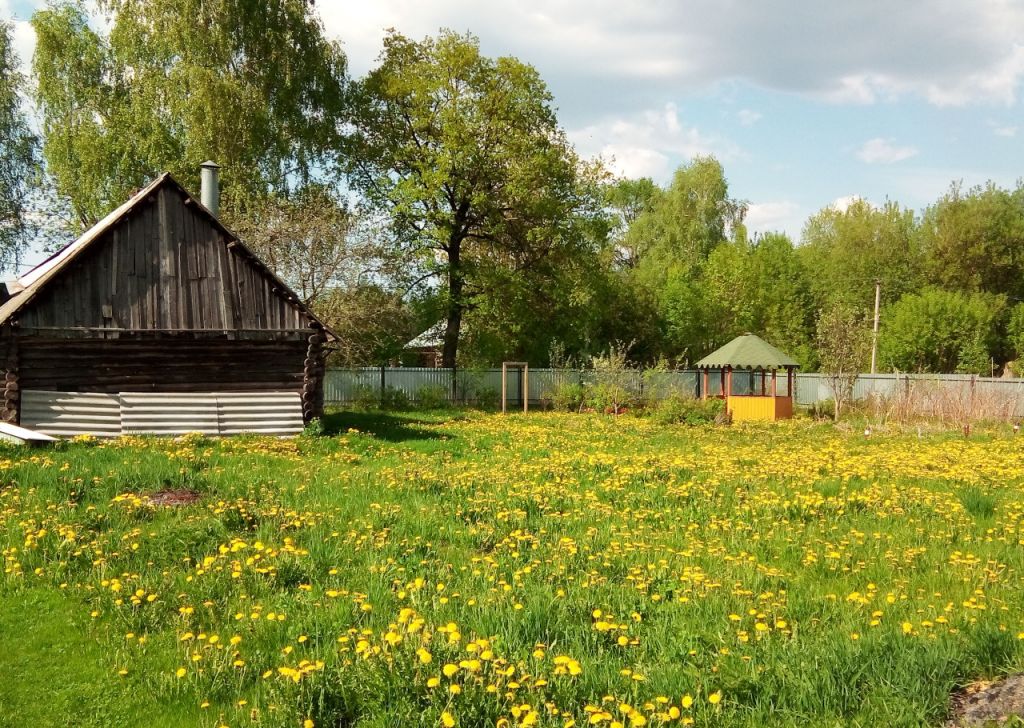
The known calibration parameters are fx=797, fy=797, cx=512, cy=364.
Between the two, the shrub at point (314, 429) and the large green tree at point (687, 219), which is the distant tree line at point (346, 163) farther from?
the large green tree at point (687, 219)

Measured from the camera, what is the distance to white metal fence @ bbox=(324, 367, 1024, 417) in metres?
31.8

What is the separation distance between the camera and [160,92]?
111ft

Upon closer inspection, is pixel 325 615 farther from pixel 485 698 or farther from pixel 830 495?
pixel 830 495

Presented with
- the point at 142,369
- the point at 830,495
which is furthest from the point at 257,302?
the point at 830,495

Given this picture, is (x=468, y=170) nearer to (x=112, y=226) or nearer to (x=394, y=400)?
(x=394, y=400)

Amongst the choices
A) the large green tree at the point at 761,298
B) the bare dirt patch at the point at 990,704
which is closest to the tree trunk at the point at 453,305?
the large green tree at the point at 761,298

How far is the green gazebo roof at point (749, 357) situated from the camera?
31.7 meters

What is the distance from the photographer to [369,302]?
1302 inches

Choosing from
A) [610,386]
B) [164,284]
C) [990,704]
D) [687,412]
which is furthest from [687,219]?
[990,704]

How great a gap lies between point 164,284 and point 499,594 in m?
15.8

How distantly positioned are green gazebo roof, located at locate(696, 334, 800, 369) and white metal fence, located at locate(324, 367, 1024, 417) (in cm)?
213

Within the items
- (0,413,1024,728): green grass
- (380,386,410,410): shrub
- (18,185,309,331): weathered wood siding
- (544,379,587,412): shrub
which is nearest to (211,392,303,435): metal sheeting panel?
(18,185,309,331): weathered wood siding

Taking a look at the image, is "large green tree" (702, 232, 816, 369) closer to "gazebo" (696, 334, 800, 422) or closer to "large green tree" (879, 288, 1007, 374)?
"large green tree" (879, 288, 1007, 374)

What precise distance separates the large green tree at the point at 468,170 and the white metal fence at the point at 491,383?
2.55m
